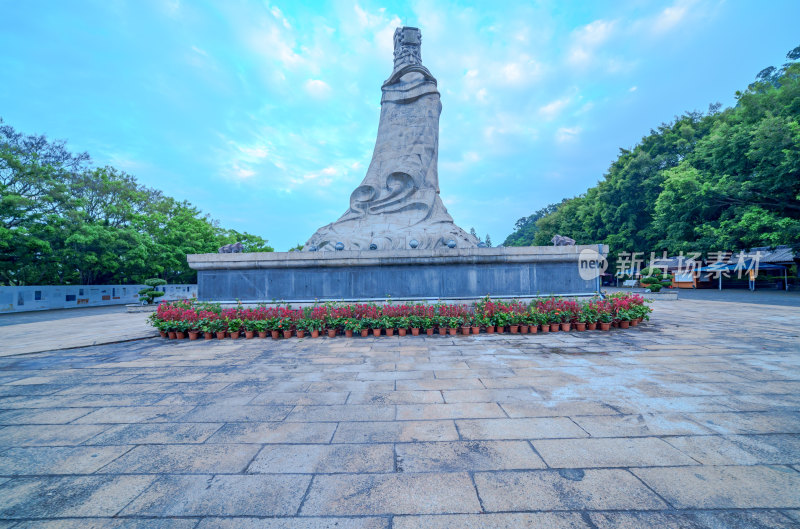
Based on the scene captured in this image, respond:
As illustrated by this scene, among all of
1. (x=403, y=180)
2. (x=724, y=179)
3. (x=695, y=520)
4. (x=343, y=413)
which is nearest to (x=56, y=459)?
(x=343, y=413)

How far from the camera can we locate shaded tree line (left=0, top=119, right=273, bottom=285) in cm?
1466

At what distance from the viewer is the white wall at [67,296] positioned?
48.9 ft

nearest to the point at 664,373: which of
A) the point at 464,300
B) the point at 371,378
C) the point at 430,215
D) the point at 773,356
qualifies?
the point at 773,356

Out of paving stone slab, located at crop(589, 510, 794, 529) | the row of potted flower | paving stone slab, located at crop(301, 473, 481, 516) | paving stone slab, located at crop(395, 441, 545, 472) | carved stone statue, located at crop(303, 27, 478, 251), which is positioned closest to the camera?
paving stone slab, located at crop(589, 510, 794, 529)

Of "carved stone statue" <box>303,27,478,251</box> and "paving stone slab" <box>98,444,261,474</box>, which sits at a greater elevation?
"carved stone statue" <box>303,27,478,251</box>

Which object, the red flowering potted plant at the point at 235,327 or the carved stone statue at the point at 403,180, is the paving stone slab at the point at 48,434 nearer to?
the red flowering potted plant at the point at 235,327

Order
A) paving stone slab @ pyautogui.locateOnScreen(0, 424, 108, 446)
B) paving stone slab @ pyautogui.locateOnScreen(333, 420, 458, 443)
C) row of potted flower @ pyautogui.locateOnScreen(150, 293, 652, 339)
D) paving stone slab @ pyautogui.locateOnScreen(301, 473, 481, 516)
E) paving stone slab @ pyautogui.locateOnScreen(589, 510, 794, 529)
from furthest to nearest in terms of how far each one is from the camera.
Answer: row of potted flower @ pyautogui.locateOnScreen(150, 293, 652, 339)
paving stone slab @ pyautogui.locateOnScreen(0, 424, 108, 446)
paving stone slab @ pyautogui.locateOnScreen(333, 420, 458, 443)
paving stone slab @ pyautogui.locateOnScreen(301, 473, 481, 516)
paving stone slab @ pyautogui.locateOnScreen(589, 510, 794, 529)

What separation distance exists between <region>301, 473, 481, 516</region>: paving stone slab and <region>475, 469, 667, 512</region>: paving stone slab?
0.43 ft

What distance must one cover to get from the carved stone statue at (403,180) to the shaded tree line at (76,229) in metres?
12.8

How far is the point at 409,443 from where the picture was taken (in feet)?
8.82

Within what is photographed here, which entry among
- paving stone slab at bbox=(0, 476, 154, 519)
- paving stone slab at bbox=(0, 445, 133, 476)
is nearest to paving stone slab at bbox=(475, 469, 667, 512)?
paving stone slab at bbox=(0, 476, 154, 519)

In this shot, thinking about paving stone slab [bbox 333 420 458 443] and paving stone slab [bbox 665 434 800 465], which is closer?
paving stone slab [bbox 665 434 800 465]

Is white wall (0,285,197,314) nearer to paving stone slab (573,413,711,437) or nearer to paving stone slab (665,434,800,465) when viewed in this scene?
paving stone slab (573,413,711,437)

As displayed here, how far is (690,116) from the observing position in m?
25.4
